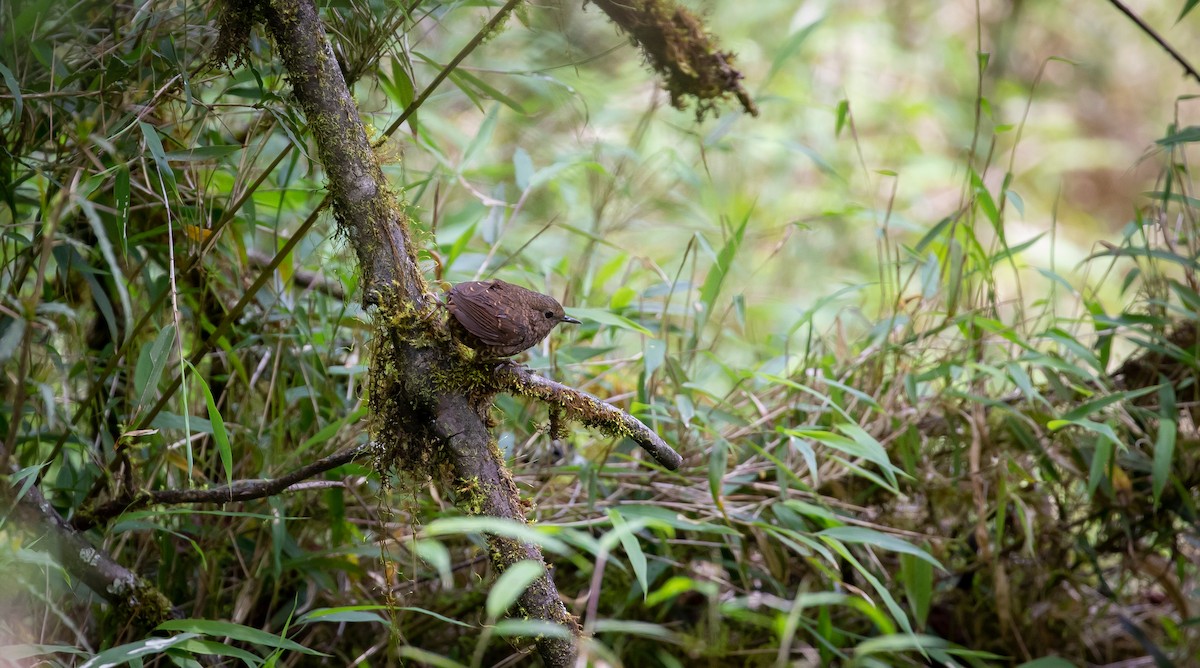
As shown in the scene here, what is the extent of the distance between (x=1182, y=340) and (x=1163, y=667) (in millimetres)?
668

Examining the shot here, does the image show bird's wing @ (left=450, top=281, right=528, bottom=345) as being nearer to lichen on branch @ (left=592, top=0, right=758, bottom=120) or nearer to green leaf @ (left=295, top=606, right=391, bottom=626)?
green leaf @ (left=295, top=606, right=391, bottom=626)

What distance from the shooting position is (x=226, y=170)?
144 centimetres

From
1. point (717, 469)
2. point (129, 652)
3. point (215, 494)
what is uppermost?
point (717, 469)

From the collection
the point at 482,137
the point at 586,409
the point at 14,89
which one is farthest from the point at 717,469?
the point at 14,89

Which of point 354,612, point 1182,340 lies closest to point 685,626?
point 354,612

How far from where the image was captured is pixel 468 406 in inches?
39.6

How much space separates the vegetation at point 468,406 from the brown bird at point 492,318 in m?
0.03

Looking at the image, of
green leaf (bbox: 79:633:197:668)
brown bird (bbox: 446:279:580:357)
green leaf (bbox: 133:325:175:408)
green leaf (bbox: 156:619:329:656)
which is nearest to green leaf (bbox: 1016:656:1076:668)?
brown bird (bbox: 446:279:580:357)

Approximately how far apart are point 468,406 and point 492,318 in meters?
0.11

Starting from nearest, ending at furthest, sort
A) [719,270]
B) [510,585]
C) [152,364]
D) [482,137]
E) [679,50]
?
[510,585]
[152,364]
[679,50]
[719,270]
[482,137]

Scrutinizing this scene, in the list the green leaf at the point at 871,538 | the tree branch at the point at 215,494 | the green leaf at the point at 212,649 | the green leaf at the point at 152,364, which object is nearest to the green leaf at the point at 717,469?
the green leaf at the point at 871,538

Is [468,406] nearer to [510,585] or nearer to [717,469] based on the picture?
[510,585]

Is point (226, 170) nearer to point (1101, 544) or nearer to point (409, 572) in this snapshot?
point (409, 572)

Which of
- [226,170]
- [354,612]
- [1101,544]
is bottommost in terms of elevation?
[354,612]
